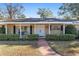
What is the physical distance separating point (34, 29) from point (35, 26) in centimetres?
10

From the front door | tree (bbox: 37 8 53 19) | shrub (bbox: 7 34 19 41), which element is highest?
tree (bbox: 37 8 53 19)

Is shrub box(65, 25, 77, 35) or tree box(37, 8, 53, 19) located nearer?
shrub box(65, 25, 77, 35)

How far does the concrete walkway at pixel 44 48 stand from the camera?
19.8 ft

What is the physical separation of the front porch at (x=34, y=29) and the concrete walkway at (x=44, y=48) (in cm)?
24

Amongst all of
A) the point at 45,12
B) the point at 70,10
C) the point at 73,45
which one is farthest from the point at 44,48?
the point at 70,10

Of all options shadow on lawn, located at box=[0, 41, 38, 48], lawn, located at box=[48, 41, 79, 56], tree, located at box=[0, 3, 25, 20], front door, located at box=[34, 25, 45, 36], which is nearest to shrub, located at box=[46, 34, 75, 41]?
lawn, located at box=[48, 41, 79, 56]

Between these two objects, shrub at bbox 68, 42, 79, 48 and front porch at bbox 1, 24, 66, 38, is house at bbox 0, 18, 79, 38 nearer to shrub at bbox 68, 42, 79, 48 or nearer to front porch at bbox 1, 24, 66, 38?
front porch at bbox 1, 24, 66, 38

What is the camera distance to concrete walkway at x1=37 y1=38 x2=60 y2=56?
238 inches

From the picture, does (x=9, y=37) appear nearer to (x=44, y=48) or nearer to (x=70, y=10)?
(x=44, y=48)

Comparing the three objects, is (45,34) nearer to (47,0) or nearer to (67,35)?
(67,35)

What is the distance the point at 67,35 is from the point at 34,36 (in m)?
1.02

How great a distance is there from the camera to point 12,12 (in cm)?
626

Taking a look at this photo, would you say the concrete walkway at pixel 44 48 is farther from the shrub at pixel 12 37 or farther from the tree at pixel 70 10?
the tree at pixel 70 10

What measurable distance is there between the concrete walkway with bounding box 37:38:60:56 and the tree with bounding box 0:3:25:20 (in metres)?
0.99
